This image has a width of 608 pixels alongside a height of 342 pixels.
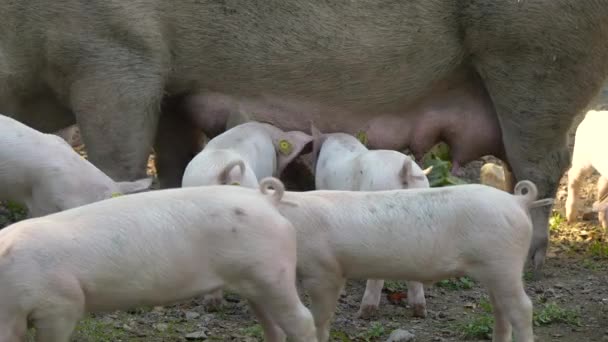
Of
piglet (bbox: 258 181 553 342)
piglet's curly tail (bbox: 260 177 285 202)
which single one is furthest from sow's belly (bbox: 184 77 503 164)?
piglet's curly tail (bbox: 260 177 285 202)

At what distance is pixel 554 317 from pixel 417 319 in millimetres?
479

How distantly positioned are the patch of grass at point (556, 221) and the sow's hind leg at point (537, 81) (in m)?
0.79

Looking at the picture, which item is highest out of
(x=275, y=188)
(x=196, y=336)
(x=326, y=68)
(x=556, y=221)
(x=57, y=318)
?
(x=275, y=188)

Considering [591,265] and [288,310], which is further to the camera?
[591,265]

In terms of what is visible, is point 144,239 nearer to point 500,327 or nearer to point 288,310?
point 288,310

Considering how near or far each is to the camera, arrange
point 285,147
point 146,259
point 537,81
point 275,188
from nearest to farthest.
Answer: point 146,259 < point 275,188 < point 285,147 < point 537,81

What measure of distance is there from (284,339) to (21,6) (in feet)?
6.27

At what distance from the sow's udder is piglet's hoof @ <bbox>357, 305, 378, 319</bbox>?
3.57 feet

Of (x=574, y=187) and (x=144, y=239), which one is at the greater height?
(x=144, y=239)

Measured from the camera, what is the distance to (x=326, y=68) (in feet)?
17.8

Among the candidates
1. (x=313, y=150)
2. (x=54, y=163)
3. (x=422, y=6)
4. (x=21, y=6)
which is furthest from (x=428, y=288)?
(x=21, y=6)

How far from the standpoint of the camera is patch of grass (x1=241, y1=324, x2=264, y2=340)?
14.2 feet

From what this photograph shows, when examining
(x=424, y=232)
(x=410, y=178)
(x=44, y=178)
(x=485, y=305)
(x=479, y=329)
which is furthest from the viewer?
(x=485, y=305)

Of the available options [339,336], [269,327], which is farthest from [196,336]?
[269,327]
